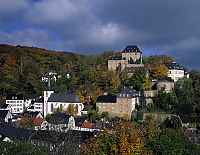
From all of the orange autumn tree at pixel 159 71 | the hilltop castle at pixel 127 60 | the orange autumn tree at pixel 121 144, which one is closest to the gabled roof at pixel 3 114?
the hilltop castle at pixel 127 60

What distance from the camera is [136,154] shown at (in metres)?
20.2

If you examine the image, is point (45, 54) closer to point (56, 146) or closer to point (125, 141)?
point (56, 146)

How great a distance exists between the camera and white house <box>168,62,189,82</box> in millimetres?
52631

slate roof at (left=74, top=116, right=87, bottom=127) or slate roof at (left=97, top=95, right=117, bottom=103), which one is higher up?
slate roof at (left=97, top=95, right=117, bottom=103)

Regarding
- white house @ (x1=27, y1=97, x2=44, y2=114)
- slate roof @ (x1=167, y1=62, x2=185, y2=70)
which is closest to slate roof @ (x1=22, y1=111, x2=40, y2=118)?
white house @ (x1=27, y1=97, x2=44, y2=114)

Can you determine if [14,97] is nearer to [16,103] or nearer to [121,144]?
[16,103]

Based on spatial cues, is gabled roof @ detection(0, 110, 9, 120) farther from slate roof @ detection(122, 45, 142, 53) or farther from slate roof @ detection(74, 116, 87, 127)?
slate roof @ detection(122, 45, 142, 53)

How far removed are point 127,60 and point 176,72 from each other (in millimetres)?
6655

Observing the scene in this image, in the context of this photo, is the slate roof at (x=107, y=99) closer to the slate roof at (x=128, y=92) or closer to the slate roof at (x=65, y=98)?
the slate roof at (x=128, y=92)

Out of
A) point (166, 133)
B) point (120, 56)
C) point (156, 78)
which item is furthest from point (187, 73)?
point (166, 133)

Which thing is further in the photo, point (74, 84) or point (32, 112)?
point (74, 84)

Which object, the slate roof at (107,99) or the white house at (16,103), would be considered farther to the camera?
the white house at (16,103)

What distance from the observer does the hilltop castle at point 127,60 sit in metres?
55.8

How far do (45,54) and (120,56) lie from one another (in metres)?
10.3
